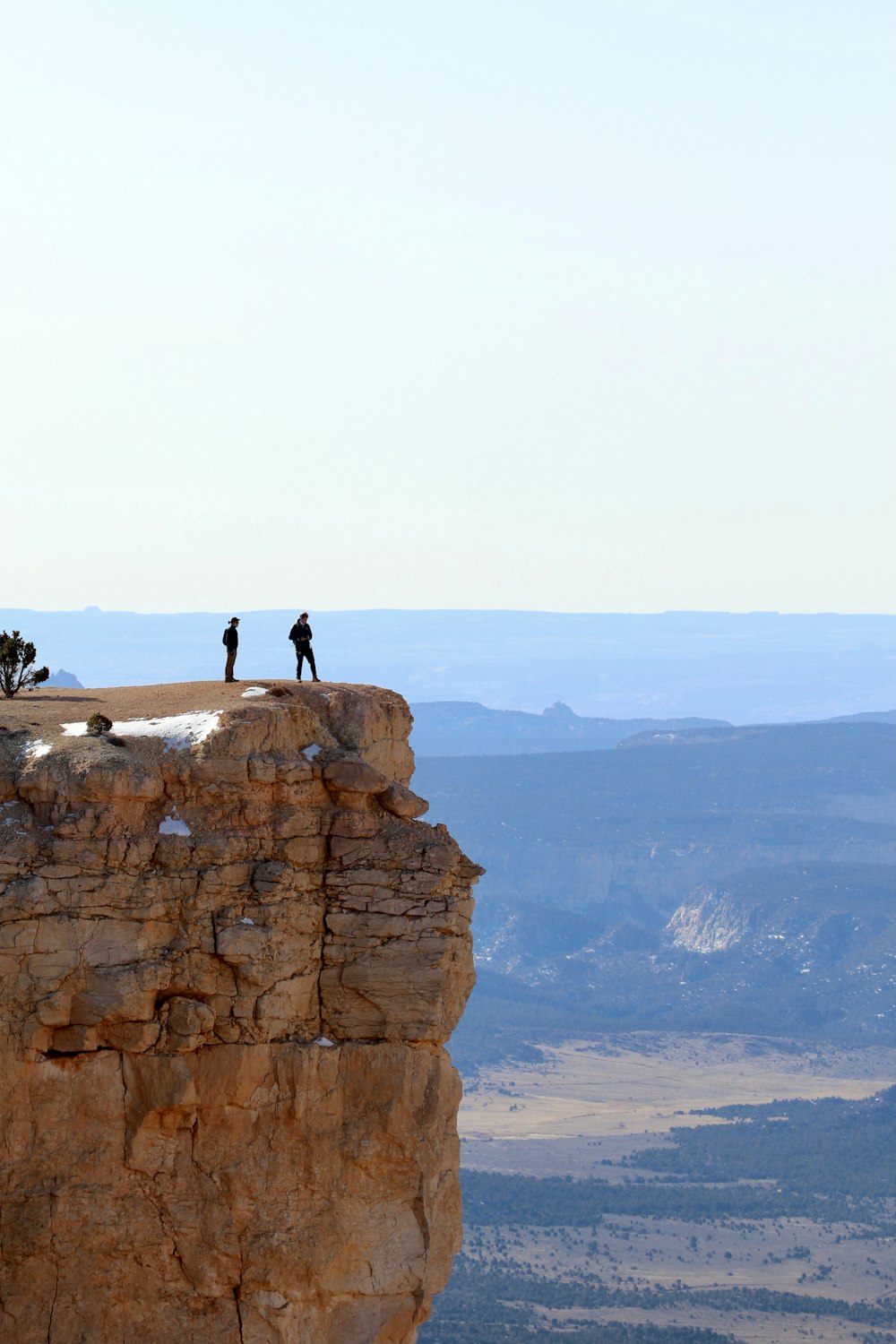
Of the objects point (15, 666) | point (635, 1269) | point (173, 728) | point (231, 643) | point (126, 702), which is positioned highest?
point (231, 643)

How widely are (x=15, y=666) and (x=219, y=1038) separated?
432 inches

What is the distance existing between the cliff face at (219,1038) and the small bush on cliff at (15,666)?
7388 mm

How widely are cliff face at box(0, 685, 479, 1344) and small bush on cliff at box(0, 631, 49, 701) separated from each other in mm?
7388

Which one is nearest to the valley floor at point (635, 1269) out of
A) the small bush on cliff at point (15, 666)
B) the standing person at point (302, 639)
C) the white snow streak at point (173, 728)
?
the small bush on cliff at point (15, 666)

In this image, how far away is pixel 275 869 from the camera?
33812 millimetres

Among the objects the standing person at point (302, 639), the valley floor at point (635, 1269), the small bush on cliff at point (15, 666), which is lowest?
the valley floor at point (635, 1269)

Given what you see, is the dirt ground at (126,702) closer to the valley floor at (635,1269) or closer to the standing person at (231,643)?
the standing person at (231,643)

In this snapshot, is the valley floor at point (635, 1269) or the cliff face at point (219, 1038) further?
the valley floor at point (635, 1269)

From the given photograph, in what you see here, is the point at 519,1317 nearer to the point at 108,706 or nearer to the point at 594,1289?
the point at 594,1289

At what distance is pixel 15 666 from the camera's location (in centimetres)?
4216

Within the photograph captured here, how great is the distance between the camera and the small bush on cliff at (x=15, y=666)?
4194 centimetres

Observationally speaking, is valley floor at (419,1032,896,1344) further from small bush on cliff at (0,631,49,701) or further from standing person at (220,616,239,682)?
standing person at (220,616,239,682)

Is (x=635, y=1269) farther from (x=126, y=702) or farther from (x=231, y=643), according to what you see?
(x=126, y=702)

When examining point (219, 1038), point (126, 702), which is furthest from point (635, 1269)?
point (219, 1038)
